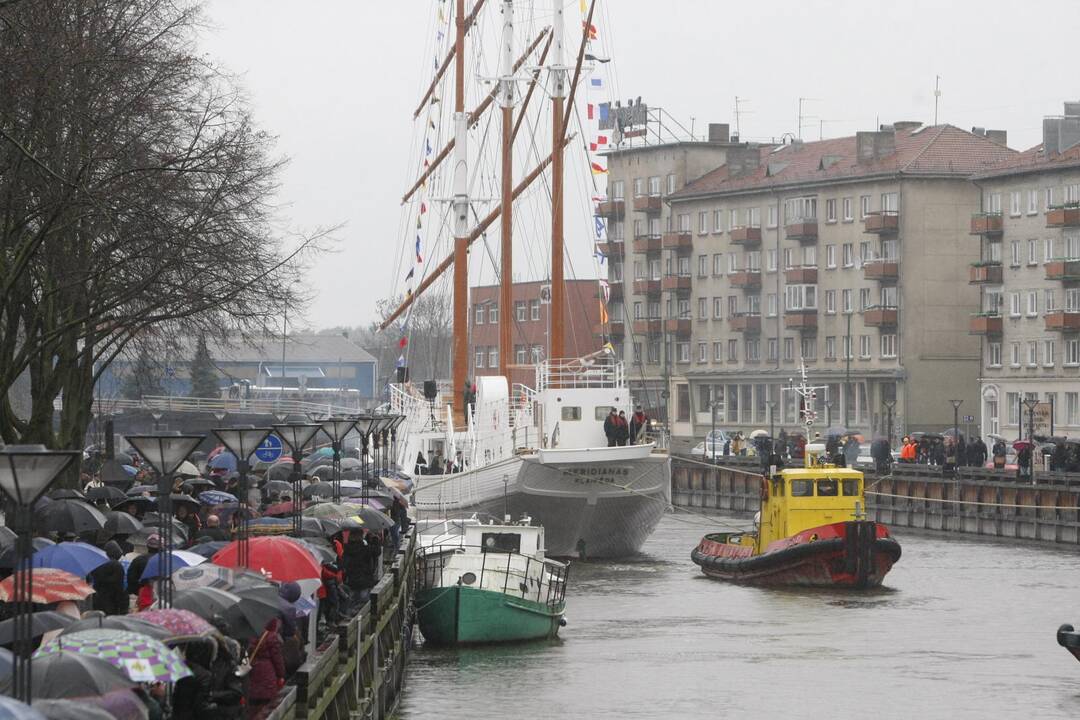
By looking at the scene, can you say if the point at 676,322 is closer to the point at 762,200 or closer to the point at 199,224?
the point at 762,200

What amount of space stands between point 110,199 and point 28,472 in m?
14.5

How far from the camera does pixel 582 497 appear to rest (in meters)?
58.0

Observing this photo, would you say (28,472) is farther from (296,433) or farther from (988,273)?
(988,273)

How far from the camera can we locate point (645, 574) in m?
54.8

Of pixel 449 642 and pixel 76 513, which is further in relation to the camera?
pixel 449 642

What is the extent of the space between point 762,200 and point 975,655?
82843mm

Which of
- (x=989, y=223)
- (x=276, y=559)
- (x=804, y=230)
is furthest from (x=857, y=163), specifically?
(x=276, y=559)

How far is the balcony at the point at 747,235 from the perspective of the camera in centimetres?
11900

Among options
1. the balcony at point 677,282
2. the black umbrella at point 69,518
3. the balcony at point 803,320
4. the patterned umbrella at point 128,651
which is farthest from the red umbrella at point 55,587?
the balcony at point 677,282

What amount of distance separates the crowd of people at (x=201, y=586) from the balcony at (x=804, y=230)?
276ft

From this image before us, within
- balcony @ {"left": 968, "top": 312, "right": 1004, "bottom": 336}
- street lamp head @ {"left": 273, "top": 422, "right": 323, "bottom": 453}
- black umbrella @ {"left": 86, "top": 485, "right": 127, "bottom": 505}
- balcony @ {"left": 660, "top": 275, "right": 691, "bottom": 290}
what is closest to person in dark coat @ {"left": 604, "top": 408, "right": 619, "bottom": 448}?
street lamp head @ {"left": 273, "top": 422, "right": 323, "bottom": 453}

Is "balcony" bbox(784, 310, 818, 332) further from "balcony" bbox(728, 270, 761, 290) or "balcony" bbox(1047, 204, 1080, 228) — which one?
"balcony" bbox(1047, 204, 1080, 228)

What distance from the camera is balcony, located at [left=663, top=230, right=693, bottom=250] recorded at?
125 meters

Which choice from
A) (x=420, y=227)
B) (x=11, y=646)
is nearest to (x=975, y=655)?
(x=11, y=646)
